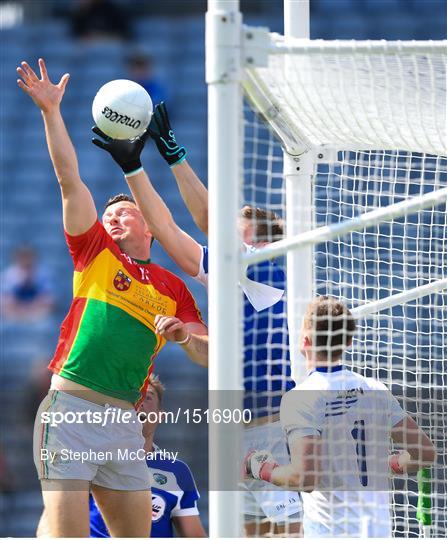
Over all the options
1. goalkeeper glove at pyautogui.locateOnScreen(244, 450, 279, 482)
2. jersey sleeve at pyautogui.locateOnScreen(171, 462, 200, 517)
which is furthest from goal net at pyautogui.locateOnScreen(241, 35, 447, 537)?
jersey sleeve at pyautogui.locateOnScreen(171, 462, 200, 517)

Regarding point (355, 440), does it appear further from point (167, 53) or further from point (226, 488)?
Result: point (167, 53)

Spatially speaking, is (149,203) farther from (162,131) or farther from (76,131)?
(76,131)

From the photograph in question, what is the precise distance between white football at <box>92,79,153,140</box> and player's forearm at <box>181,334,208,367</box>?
2.78ft

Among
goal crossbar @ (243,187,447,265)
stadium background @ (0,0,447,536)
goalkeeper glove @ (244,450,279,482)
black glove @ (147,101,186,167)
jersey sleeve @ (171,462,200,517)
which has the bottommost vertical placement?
jersey sleeve @ (171,462,200,517)

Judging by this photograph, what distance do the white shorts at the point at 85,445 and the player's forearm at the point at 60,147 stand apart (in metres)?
0.86

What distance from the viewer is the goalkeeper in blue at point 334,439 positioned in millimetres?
3986

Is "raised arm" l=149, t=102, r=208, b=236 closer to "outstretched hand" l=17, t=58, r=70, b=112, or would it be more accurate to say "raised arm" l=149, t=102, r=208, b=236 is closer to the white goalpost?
the white goalpost

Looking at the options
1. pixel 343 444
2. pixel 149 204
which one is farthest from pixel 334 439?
Answer: pixel 149 204

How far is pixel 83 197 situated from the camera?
4.36 metres

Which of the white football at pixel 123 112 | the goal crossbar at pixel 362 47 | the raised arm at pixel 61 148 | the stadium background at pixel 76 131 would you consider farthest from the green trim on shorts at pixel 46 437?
the stadium background at pixel 76 131

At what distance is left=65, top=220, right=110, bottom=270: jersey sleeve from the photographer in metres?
4.51

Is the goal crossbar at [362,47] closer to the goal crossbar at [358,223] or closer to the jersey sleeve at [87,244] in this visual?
the goal crossbar at [358,223]

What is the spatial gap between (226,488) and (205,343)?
1277 mm

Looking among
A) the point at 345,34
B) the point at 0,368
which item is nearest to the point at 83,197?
the point at 0,368
